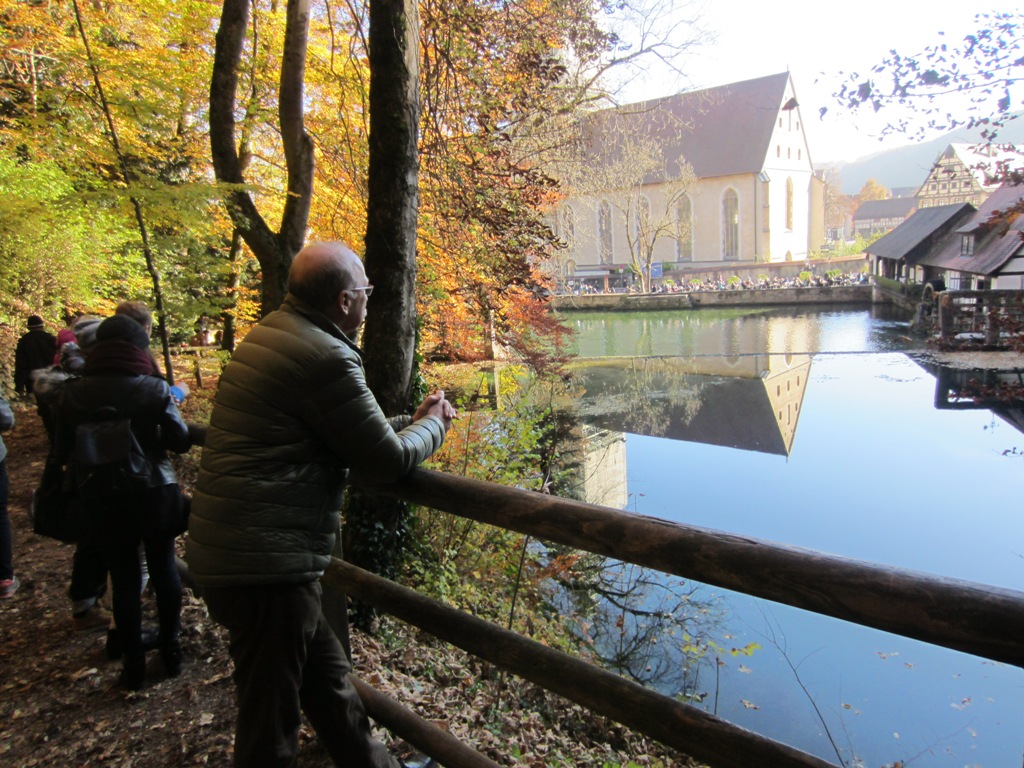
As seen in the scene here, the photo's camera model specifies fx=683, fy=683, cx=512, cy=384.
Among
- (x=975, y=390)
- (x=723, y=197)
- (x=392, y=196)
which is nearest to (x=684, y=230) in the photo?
(x=723, y=197)

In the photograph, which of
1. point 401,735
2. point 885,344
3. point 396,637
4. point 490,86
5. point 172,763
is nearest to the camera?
point 401,735

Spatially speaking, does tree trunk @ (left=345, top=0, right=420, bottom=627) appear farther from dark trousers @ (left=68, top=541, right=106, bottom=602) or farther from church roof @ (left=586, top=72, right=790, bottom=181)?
church roof @ (left=586, top=72, right=790, bottom=181)

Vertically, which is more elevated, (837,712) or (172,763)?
(172,763)

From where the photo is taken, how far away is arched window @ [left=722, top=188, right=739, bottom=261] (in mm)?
54312

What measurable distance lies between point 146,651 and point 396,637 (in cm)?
144

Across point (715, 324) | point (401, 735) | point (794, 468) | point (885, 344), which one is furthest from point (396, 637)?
point (715, 324)

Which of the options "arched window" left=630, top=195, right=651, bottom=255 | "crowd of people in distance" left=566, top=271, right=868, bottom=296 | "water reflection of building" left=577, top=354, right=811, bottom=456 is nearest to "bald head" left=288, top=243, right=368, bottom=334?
"water reflection of building" left=577, top=354, right=811, bottom=456

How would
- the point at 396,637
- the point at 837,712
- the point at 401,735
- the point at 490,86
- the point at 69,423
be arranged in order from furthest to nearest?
the point at 490,86
the point at 837,712
the point at 396,637
the point at 69,423
the point at 401,735

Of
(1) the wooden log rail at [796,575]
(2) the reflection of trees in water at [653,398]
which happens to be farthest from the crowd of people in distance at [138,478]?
(2) the reflection of trees in water at [653,398]

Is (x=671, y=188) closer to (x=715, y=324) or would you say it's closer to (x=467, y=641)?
(x=715, y=324)

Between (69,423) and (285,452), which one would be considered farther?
(69,423)

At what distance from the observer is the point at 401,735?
217 centimetres

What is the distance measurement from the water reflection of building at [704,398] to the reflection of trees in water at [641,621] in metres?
7.01

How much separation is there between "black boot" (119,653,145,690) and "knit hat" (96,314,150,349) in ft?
4.39
